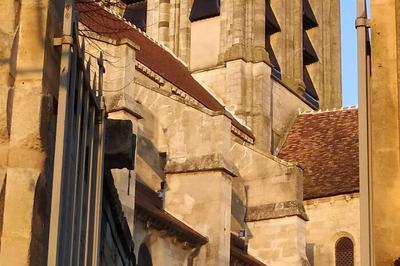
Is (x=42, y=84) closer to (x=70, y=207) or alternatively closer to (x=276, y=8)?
(x=70, y=207)

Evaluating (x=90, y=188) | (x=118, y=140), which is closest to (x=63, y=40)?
(x=90, y=188)

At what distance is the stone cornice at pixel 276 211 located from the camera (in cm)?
2631

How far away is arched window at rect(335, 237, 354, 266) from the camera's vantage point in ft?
96.5

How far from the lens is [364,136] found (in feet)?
17.5

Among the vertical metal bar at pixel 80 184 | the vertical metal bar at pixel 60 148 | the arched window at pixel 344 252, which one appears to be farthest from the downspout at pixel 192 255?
the vertical metal bar at pixel 60 148

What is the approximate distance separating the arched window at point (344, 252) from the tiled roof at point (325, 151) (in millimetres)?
1197

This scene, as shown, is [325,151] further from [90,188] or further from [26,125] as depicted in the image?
[26,125]

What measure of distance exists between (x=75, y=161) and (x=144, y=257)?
628 inches

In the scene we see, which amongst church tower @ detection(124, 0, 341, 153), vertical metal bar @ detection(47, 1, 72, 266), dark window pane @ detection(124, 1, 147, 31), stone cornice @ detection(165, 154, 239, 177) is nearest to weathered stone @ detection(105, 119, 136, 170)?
vertical metal bar @ detection(47, 1, 72, 266)

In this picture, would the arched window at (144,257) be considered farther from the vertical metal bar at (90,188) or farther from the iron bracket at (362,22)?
the iron bracket at (362,22)

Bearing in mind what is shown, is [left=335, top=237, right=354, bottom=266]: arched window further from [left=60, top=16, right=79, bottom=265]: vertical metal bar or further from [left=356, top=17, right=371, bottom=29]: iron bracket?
[left=60, top=16, right=79, bottom=265]: vertical metal bar

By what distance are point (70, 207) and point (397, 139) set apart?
150 centimetres

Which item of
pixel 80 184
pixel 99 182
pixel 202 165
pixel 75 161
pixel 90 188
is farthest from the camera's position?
pixel 202 165

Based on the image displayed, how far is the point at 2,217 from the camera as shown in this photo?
4.97m
